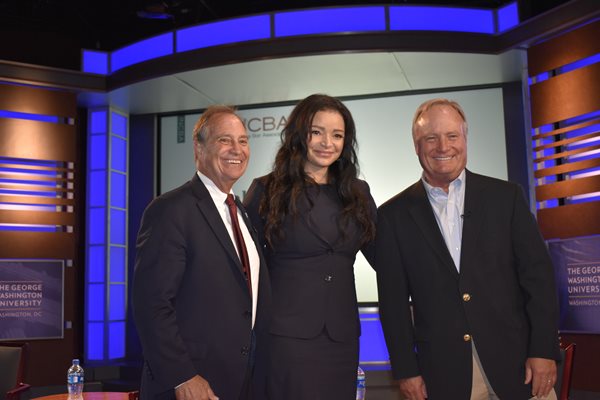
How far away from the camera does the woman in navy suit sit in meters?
2.49

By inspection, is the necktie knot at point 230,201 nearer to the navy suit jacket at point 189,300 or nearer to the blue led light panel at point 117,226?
the navy suit jacket at point 189,300

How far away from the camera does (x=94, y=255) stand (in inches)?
314

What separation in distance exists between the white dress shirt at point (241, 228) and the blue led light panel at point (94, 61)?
5.49 metres

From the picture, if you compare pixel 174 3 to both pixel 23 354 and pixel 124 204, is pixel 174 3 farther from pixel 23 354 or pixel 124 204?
pixel 23 354

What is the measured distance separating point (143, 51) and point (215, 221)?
208 inches

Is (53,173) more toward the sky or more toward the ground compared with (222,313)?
more toward the sky

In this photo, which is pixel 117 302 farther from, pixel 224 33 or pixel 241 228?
pixel 241 228

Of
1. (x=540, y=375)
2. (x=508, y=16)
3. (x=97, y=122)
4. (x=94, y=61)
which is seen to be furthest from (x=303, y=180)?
(x=97, y=122)

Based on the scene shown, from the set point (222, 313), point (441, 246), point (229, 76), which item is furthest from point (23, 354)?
point (229, 76)

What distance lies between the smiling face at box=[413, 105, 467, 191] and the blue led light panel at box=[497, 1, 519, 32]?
4.23 m

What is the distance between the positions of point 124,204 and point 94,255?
2.30 feet

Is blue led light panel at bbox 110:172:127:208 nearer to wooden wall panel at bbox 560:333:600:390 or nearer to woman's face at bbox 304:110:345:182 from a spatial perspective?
wooden wall panel at bbox 560:333:600:390

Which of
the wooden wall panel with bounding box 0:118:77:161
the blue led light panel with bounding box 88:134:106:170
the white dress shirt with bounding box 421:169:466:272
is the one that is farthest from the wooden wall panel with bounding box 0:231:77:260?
the white dress shirt with bounding box 421:169:466:272

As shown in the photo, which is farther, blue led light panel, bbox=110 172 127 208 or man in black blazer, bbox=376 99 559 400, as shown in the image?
blue led light panel, bbox=110 172 127 208
